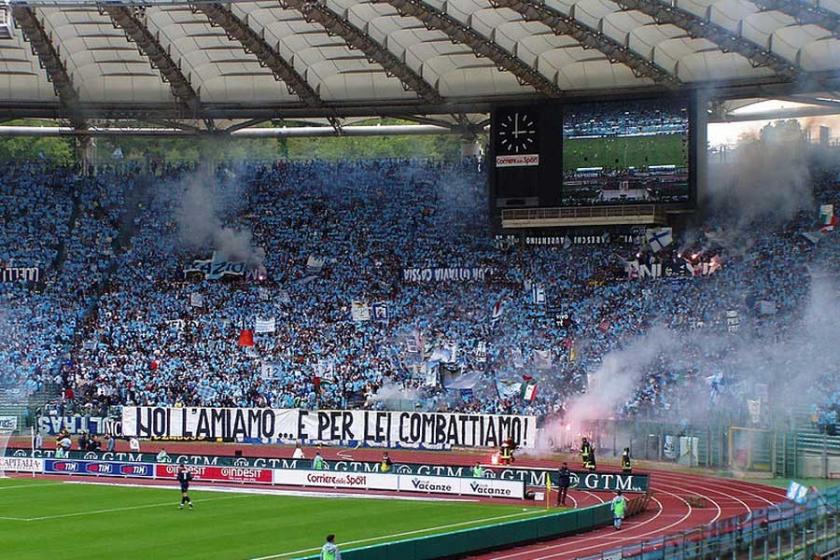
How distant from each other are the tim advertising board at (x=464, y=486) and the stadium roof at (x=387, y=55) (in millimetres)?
16413

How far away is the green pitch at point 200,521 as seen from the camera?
33.8m

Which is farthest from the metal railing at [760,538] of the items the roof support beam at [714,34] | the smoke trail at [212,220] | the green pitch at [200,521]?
the smoke trail at [212,220]

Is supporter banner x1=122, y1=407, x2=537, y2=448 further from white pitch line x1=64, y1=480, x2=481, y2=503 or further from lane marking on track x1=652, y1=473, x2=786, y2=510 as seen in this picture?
white pitch line x1=64, y1=480, x2=481, y2=503

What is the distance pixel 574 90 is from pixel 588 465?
1795 centimetres

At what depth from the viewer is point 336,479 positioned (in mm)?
46750

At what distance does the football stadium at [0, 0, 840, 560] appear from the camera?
4800 centimetres

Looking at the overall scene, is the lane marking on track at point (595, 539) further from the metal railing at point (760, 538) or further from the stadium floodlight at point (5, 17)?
the stadium floodlight at point (5, 17)

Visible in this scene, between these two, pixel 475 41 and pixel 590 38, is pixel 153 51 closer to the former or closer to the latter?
pixel 475 41

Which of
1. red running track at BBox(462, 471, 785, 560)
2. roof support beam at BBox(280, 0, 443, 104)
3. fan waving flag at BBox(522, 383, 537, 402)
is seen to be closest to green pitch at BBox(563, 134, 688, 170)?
roof support beam at BBox(280, 0, 443, 104)

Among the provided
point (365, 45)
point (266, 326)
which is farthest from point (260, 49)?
point (266, 326)

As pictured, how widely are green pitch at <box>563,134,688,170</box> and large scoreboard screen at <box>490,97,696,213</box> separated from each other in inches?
1.6

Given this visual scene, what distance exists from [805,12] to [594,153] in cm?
1503

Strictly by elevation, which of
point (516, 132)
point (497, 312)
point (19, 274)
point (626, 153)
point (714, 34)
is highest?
point (714, 34)

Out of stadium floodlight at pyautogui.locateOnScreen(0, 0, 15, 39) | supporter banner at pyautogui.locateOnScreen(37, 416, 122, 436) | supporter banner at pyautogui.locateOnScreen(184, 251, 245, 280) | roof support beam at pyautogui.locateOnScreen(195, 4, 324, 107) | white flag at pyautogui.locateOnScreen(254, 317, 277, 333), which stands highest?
roof support beam at pyautogui.locateOnScreen(195, 4, 324, 107)
